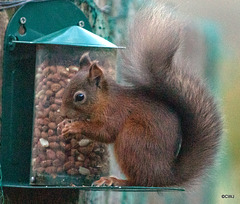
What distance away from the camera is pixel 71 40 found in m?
9.02

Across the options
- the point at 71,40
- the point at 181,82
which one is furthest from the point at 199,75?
the point at 71,40

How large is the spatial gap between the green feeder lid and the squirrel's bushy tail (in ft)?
0.59

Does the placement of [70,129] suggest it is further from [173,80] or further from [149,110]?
[173,80]

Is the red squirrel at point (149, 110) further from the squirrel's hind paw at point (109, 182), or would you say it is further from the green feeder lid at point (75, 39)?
the green feeder lid at point (75, 39)

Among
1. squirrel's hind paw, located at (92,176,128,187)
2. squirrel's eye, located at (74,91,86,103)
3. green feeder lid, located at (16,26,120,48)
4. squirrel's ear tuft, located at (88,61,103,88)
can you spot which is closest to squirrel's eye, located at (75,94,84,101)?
squirrel's eye, located at (74,91,86,103)

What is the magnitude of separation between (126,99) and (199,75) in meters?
0.49

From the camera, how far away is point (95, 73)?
9078 mm

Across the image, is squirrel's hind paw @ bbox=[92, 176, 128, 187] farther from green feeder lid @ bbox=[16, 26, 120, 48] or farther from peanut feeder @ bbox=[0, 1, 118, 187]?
green feeder lid @ bbox=[16, 26, 120, 48]

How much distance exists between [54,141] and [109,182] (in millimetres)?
381

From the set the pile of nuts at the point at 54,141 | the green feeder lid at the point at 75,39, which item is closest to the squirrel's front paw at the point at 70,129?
the pile of nuts at the point at 54,141

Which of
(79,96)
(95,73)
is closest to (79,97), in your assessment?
(79,96)

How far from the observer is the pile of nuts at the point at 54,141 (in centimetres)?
912

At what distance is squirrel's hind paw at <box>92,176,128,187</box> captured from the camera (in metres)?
9.03

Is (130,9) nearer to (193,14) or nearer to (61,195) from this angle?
(193,14)
